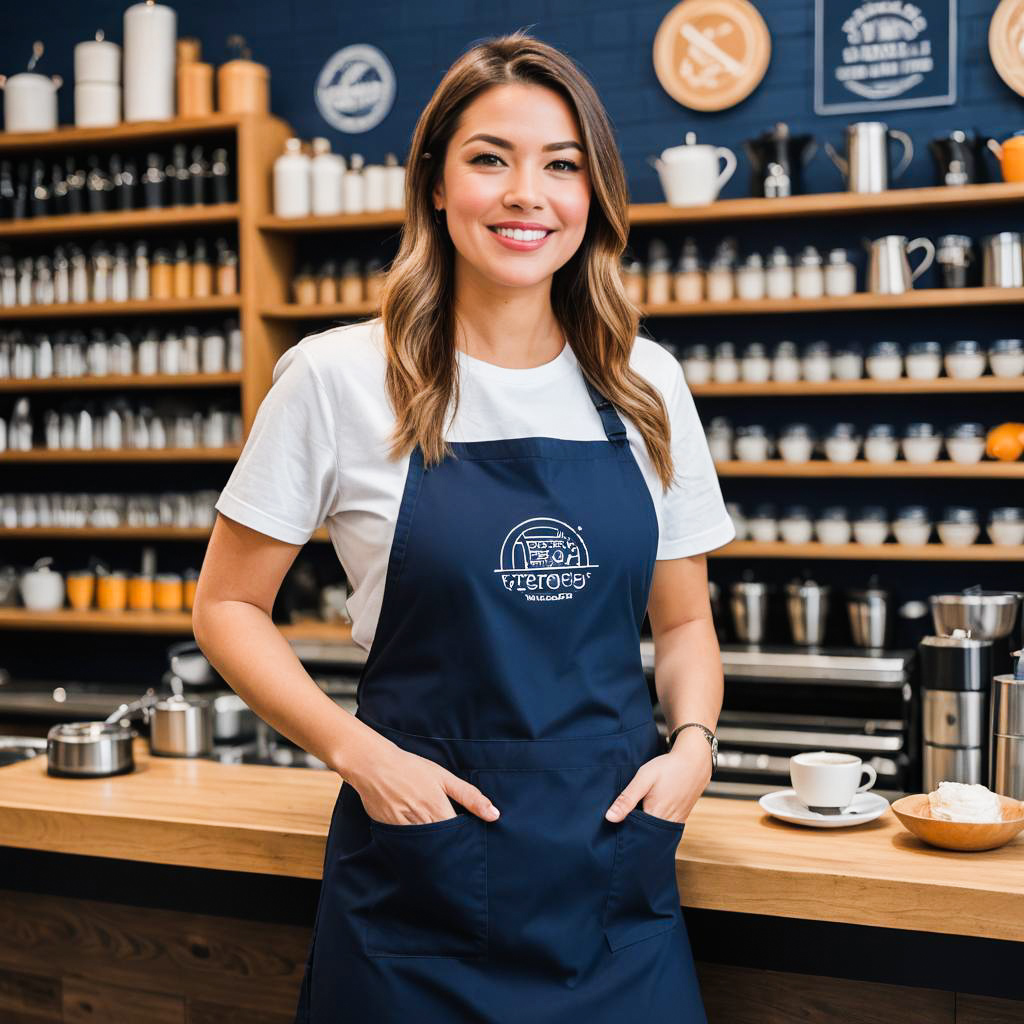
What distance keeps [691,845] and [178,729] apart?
115cm

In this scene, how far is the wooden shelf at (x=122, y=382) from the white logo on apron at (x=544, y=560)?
332cm

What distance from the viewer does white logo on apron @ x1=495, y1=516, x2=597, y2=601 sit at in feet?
4.94

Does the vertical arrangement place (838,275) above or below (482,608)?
above

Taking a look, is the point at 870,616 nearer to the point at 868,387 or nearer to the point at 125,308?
the point at 868,387

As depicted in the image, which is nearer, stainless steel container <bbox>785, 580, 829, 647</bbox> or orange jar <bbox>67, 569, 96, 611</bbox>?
stainless steel container <bbox>785, 580, 829, 647</bbox>

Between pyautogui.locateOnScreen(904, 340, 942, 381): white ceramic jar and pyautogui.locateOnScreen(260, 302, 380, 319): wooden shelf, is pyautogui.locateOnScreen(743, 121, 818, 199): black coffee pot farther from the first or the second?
pyautogui.locateOnScreen(260, 302, 380, 319): wooden shelf

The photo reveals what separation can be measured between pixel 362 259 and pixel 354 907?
3.73 meters

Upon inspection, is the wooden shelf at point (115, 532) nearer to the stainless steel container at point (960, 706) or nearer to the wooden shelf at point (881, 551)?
the wooden shelf at point (881, 551)

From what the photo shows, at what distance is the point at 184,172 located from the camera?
15.6 feet

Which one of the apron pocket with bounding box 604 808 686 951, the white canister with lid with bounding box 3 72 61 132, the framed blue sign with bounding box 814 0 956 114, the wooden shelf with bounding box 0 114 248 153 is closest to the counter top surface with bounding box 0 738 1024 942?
the apron pocket with bounding box 604 808 686 951

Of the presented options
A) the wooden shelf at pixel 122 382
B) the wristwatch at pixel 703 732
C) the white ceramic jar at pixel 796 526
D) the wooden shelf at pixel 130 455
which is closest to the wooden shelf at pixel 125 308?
the wooden shelf at pixel 122 382

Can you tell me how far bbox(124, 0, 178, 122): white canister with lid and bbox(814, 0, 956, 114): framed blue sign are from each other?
2.41m

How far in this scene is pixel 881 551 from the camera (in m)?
4.12

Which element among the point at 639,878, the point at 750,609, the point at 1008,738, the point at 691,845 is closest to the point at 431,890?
the point at 639,878
